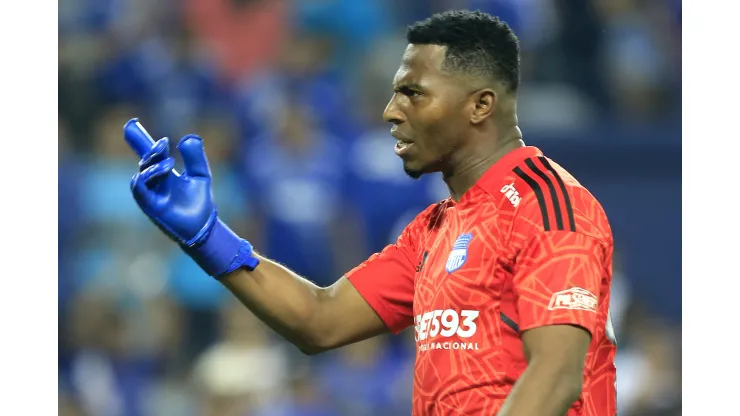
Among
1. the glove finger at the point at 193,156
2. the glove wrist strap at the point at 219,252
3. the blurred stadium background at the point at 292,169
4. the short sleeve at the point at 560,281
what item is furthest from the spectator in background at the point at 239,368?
the short sleeve at the point at 560,281

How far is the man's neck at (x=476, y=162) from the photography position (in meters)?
3.53

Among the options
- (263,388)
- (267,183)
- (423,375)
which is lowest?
(423,375)

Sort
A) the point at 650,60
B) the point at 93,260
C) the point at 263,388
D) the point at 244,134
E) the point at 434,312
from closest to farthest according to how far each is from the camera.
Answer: the point at 434,312 → the point at 263,388 → the point at 93,260 → the point at 244,134 → the point at 650,60

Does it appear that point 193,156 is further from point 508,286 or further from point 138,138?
point 508,286

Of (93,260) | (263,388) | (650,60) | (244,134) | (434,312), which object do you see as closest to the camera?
(434,312)

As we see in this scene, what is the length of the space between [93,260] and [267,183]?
1260 millimetres

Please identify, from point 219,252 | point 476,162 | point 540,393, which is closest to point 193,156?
point 219,252

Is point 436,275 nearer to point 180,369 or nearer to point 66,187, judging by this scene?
point 180,369

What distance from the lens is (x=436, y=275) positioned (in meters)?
3.43

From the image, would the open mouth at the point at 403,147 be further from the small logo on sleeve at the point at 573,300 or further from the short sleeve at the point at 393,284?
the small logo on sleeve at the point at 573,300

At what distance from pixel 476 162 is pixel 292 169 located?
4431 mm

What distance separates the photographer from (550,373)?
294 centimetres

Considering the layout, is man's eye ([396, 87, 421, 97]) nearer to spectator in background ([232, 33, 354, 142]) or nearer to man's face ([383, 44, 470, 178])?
man's face ([383, 44, 470, 178])

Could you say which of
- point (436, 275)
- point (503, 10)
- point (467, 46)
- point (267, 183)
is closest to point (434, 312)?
point (436, 275)
